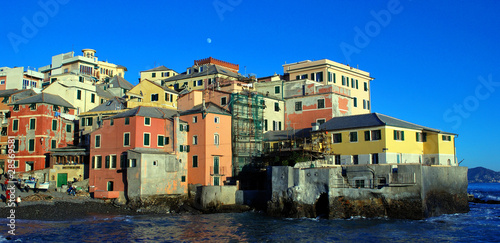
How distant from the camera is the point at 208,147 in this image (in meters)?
58.4

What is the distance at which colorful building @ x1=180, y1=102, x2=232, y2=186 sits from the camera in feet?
191

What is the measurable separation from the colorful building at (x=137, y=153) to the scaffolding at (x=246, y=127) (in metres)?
6.63

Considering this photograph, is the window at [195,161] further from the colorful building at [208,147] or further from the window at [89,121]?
the window at [89,121]

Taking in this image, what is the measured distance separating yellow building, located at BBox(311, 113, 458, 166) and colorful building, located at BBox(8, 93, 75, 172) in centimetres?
3727

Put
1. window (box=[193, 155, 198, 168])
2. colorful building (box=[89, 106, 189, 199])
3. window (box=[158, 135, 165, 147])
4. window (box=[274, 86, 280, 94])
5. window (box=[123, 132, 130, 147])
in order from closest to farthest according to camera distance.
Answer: colorful building (box=[89, 106, 189, 199])
window (box=[123, 132, 130, 147])
window (box=[158, 135, 165, 147])
window (box=[193, 155, 198, 168])
window (box=[274, 86, 280, 94])

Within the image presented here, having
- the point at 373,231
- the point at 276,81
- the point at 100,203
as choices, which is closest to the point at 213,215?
the point at 100,203

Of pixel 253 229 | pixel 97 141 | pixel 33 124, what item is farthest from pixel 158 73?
pixel 253 229

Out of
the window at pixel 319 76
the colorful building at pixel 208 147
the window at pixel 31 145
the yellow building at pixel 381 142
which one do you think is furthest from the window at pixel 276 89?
the window at pixel 31 145

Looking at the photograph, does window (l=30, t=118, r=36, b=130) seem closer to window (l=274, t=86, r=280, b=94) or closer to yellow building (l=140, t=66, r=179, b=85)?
yellow building (l=140, t=66, r=179, b=85)

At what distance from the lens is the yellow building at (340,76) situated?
73.1 m

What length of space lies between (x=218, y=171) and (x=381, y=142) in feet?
66.1

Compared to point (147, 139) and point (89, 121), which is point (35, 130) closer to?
point (89, 121)

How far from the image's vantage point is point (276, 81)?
7225 cm

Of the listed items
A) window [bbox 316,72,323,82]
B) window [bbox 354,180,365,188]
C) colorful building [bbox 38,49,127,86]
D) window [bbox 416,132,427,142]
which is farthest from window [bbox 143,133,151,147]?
colorful building [bbox 38,49,127,86]
